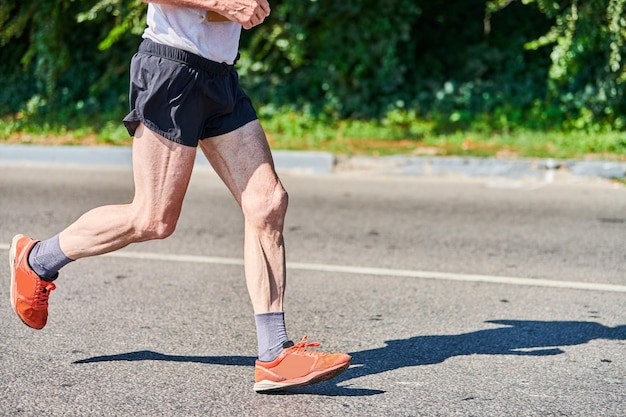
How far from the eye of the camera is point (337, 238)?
648cm

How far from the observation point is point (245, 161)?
11.8 ft

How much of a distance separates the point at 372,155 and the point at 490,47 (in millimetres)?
3994

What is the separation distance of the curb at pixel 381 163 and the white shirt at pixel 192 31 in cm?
609

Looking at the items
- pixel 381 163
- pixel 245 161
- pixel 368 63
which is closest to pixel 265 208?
pixel 245 161

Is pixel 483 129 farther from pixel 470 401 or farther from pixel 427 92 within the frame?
pixel 470 401

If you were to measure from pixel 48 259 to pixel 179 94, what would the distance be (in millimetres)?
833

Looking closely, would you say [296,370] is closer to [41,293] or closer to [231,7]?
[41,293]

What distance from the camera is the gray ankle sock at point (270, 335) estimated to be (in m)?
3.55

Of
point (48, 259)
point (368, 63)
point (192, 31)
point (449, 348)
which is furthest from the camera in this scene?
point (368, 63)

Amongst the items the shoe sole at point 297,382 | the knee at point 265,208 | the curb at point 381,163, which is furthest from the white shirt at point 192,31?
the curb at point 381,163

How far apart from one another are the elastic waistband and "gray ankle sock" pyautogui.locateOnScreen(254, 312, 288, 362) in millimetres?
874

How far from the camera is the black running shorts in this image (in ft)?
11.5

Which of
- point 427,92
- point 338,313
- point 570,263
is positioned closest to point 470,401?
point 338,313

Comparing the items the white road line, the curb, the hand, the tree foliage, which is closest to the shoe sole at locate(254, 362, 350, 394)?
the hand
